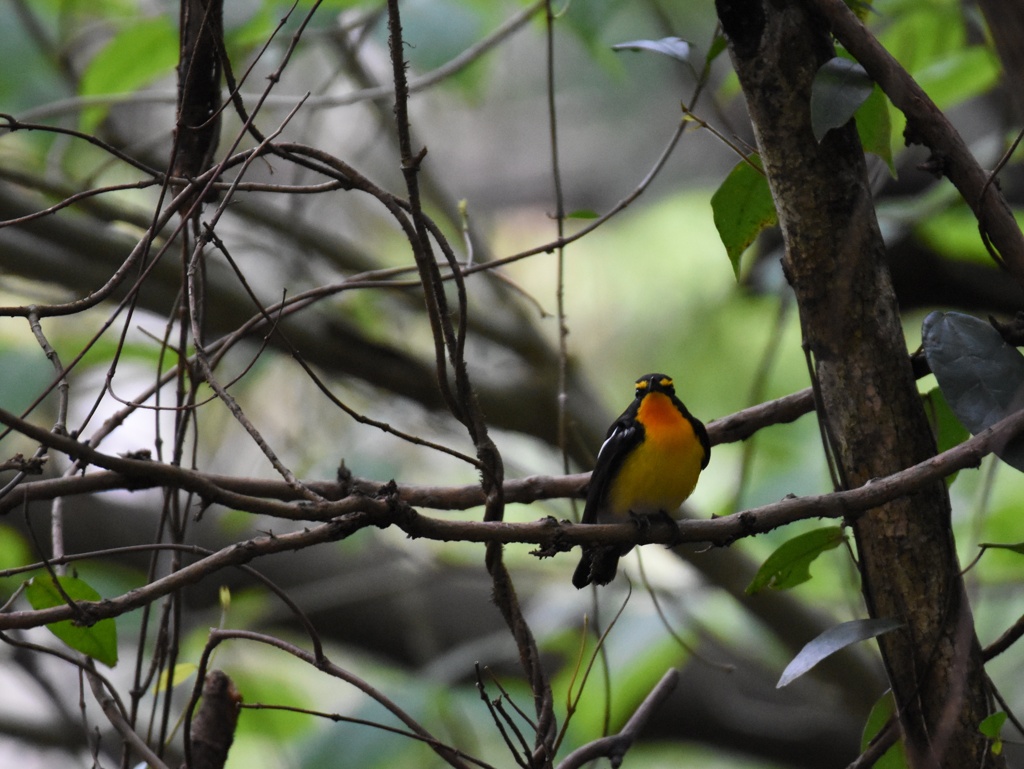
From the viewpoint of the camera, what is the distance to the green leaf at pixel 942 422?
7.12 ft

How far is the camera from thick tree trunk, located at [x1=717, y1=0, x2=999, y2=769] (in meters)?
1.96

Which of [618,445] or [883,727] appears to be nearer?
[883,727]

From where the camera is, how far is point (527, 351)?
425cm

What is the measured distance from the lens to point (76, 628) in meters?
1.93

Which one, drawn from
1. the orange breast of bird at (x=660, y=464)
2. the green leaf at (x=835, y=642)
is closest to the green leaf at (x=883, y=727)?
the green leaf at (x=835, y=642)

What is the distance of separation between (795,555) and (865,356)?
47cm

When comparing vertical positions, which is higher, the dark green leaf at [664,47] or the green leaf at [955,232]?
the green leaf at [955,232]

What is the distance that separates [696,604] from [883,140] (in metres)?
3.59

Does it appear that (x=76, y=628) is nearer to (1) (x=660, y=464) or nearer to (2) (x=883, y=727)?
(2) (x=883, y=727)

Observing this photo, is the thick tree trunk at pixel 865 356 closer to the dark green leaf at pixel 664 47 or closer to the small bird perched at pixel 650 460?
the dark green leaf at pixel 664 47

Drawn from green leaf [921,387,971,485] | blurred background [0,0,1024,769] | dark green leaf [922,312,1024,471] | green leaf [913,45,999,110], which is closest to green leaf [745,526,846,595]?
blurred background [0,0,1024,769]

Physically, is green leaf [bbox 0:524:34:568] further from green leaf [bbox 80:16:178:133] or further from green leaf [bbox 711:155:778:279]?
green leaf [bbox 711:155:778:279]

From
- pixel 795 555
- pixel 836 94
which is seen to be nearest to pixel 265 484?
pixel 795 555

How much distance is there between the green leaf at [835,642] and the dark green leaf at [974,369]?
1.37 ft
